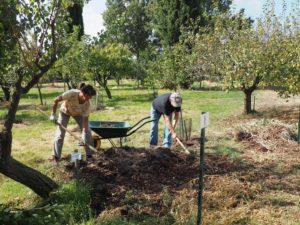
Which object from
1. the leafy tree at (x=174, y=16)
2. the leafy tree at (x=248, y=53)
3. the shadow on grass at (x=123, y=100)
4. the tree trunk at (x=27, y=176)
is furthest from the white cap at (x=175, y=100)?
the leafy tree at (x=174, y=16)

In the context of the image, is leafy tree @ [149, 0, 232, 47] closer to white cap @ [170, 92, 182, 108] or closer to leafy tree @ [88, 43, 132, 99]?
leafy tree @ [88, 43, 132, 99]

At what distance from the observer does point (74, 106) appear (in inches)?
289

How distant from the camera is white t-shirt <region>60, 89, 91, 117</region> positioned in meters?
7.19

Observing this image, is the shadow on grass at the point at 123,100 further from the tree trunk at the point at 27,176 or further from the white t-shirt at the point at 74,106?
the tree trunk at the point at 27,176

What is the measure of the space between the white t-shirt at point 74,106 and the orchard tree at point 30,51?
171 cm

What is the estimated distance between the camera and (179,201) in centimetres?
527

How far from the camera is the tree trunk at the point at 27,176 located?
5044mm

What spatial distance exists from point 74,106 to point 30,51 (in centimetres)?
214

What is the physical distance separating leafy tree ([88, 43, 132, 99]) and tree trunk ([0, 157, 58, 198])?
606 inches

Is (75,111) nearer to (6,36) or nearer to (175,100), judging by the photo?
(175,100)

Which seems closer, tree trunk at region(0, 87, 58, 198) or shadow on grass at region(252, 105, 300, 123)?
tree trunk at region(0, 87, 58, 198)

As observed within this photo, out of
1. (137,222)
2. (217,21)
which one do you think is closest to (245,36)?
(217,21)

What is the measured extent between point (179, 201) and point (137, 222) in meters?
0.70

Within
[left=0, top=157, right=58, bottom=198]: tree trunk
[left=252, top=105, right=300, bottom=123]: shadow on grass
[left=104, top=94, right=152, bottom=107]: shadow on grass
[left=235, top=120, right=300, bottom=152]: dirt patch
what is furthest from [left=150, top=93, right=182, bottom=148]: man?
[left=104, top=94, right=152, bottom=107]: shadow on grass
